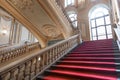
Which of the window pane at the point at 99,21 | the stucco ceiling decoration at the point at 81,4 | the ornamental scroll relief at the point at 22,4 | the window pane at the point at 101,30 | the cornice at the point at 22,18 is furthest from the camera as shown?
the stucco ceiling decoration at the point at 81,4

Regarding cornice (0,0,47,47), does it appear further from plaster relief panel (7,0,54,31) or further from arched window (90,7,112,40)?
arched window (90,7,112,40)

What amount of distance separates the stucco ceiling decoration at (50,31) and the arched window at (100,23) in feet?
11.5

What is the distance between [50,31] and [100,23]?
4.34 m

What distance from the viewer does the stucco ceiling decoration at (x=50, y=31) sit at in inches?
297

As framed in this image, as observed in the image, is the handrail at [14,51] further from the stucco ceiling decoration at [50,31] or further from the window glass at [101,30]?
the window glass at [101,30]

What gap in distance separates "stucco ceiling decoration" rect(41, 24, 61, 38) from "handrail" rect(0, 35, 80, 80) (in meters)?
2.83

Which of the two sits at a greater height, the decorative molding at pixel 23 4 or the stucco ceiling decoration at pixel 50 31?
the decorative molding at pixel 23 4

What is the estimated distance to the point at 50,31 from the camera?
7891mm

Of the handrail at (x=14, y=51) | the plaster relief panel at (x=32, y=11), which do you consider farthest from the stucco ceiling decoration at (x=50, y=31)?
the handrail at (x=14, y=51)

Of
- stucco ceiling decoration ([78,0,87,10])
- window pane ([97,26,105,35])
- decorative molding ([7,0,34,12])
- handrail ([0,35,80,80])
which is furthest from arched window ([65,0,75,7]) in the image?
handrail ([0,35,80,80])

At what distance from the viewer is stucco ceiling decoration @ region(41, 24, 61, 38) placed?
7541 mm

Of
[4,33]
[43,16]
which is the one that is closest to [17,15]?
[43,16]

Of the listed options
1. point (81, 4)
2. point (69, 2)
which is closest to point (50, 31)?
point (81, 4)

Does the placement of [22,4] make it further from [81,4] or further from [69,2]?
[69,2]
